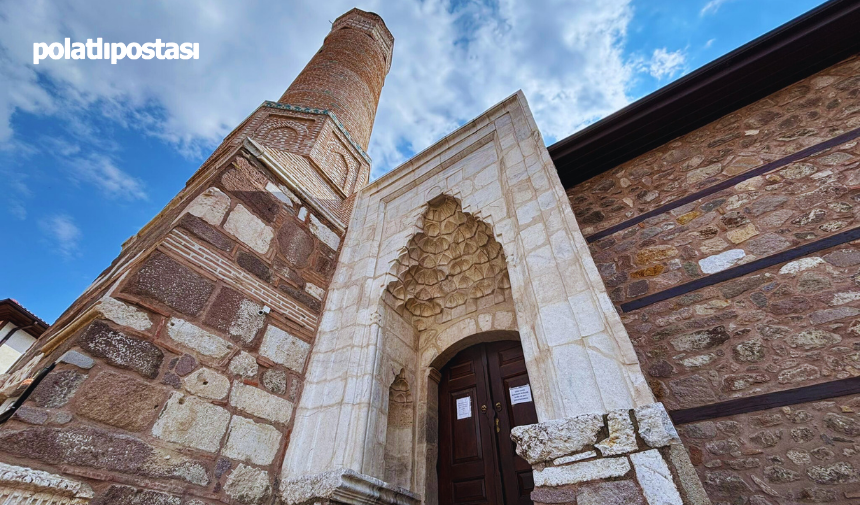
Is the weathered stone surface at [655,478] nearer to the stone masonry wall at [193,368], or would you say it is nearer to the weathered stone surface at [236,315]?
the stone masonry wall at [193,368]

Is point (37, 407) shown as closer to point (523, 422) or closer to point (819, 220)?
point (523, 422)

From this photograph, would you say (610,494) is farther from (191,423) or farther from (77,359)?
(77,359)

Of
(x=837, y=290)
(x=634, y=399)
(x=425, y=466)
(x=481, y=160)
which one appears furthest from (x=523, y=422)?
(x=481, y=160)

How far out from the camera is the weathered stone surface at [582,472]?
173 cm

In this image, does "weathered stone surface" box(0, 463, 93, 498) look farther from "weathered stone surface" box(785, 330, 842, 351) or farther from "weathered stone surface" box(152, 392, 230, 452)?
"weathered stone surface" box(785, 330, 842, 351)

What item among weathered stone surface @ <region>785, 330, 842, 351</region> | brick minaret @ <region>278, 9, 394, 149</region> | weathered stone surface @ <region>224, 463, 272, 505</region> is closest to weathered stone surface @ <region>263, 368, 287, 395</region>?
weathered stone surface @ <region>224, 463, 272, 505</region>

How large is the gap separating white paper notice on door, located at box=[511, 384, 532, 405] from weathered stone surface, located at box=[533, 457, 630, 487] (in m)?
1.22

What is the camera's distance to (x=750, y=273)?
9.33 feet

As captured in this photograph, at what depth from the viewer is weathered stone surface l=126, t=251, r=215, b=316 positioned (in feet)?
A: 8.48

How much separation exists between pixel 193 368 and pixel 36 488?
91cm

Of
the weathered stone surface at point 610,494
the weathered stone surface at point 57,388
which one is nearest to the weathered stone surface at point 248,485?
the weathered stone surface at point 57,388

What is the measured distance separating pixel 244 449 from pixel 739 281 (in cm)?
380

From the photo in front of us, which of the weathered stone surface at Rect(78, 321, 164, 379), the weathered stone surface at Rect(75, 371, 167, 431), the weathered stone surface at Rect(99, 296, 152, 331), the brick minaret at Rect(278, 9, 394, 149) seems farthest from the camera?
the brick minaret at Rect(278, 9, 394, 149)

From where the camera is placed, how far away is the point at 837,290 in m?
2.50
